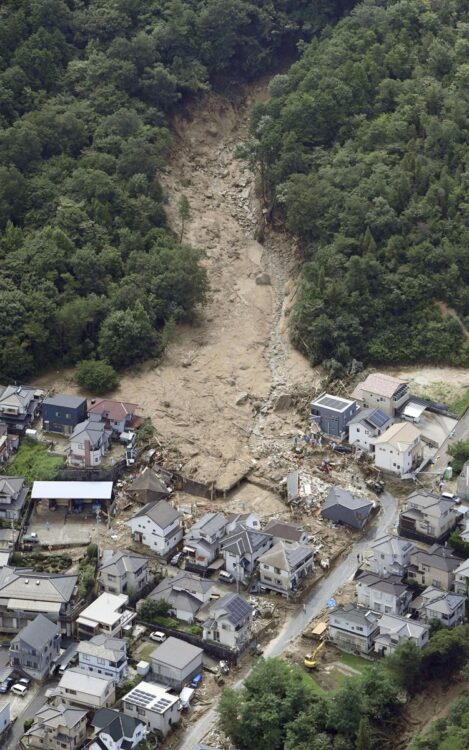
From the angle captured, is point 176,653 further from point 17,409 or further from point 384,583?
point 17,409

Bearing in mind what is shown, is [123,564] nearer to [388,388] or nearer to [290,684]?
[290,684]

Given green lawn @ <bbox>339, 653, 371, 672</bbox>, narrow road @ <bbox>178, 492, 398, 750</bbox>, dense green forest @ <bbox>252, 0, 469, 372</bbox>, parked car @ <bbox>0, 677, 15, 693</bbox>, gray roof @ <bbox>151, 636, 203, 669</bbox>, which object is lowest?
green lawn @ <bbox>339, 653, 371, 672</bbox>

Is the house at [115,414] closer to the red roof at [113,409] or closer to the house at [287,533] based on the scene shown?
the red roof at [113,409]

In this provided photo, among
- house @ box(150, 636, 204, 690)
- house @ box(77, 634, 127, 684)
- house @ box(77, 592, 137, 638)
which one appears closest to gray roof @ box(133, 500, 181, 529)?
house @ box(77, 592, 137, 638)

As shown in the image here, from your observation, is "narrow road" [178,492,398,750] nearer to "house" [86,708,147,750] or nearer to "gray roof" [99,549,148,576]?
"house" [86,708,147,750]

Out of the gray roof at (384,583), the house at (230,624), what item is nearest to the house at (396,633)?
the gray roof at (384,583)

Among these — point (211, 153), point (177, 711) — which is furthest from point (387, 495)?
point (211, 153)
